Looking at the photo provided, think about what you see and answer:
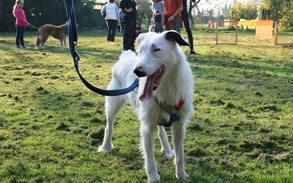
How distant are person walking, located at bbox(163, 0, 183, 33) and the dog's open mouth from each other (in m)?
6.90

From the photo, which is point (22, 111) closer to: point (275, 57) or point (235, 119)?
point (235, 119)

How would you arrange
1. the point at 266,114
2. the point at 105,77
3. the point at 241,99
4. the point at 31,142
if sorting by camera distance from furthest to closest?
the point at 105,77, the point at 241,99, the point at 266,114, the point at 31,142

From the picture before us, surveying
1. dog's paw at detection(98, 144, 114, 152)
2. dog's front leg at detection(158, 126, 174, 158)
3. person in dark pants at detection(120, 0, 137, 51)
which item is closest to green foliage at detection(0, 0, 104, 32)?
person in dark pants at detection(120, 0, 137, 51)

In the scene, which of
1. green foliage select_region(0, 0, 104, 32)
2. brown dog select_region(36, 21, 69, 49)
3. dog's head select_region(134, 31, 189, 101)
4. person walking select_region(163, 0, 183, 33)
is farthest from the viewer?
green foliage select_region(0, 0, 104, 32)

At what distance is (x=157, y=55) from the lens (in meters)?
3.05

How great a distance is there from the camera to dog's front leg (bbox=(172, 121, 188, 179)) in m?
3.48

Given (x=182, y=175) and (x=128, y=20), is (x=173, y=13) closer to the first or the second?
(x=128, y=20)

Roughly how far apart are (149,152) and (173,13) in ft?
23.4

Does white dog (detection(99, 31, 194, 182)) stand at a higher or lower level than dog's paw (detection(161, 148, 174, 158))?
higher

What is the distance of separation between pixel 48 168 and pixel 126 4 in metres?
7.18

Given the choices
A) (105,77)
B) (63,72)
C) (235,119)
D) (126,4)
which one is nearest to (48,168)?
(235,119)

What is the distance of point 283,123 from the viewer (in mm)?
5066

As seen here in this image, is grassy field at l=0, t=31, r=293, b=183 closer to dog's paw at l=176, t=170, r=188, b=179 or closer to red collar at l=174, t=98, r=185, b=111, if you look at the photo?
dog's paw at l=176, t=170, r=188, b=179

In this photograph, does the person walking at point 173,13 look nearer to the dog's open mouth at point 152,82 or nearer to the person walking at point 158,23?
the person walking at point 158,23
